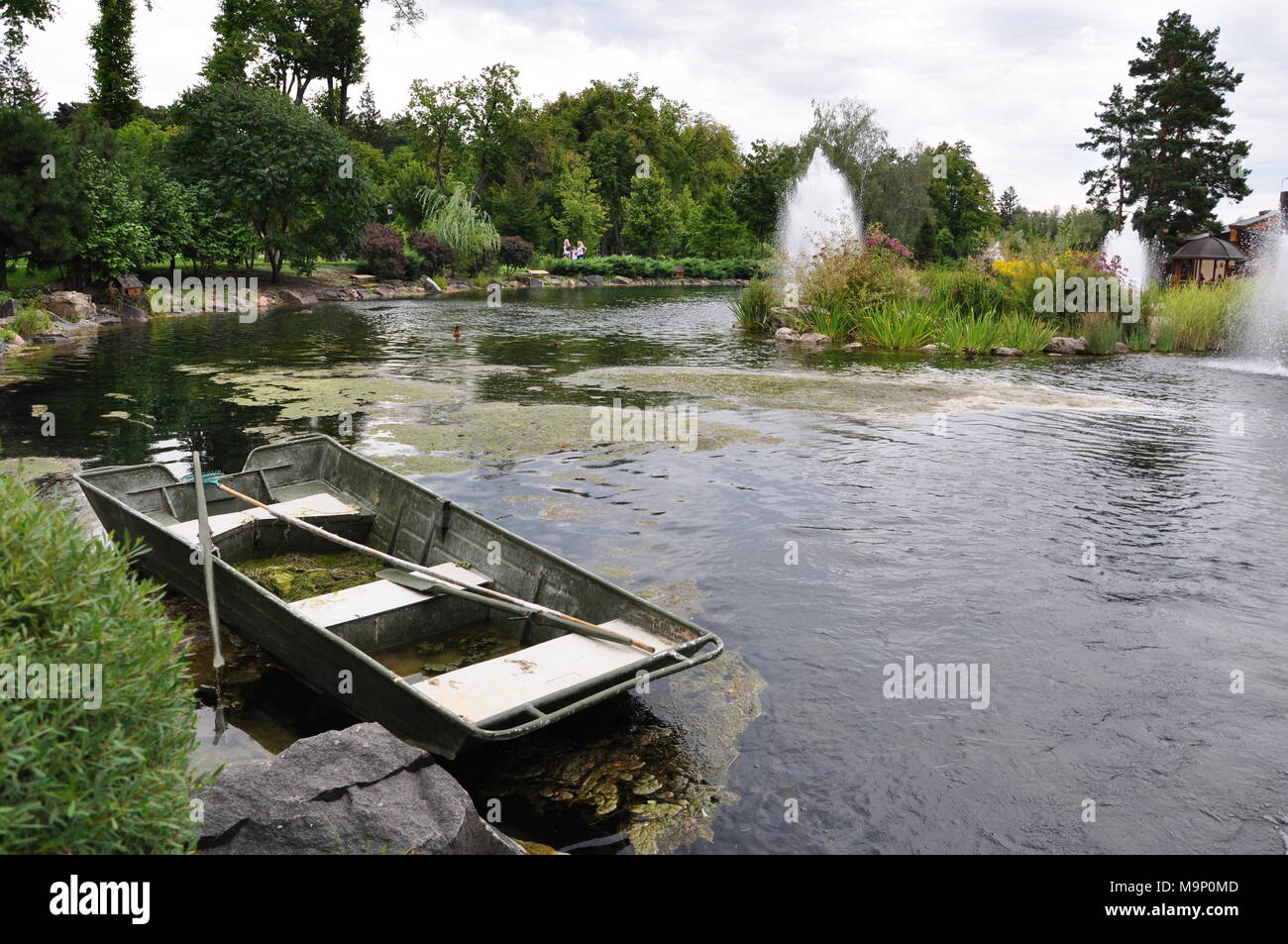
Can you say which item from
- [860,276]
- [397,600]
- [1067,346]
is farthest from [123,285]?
[397,600]

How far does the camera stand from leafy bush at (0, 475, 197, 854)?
2607mm

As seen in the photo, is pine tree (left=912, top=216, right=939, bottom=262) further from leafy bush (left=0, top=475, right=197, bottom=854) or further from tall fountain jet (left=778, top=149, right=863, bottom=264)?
leafy bush (left=0, top=475, right=197, bottom=854)

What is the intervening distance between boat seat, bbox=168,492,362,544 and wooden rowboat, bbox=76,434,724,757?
23 millimetres

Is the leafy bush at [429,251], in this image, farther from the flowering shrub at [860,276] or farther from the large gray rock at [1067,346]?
the large gray rock at [1067,346]

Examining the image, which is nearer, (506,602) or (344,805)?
(344,805)

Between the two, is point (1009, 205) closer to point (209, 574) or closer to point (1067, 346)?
point (1067, 346)

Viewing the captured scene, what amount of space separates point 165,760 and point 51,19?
34197 millimetres

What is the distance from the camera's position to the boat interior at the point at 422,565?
560 centimetres

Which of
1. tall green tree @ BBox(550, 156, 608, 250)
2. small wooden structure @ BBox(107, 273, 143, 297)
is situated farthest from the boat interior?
tall green tree @ BBox(550, 156, 608, 250)

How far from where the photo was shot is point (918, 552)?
30.5ft

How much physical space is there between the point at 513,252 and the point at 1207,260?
36.6 m

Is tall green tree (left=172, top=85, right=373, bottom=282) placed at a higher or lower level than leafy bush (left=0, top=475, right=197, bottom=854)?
higher
